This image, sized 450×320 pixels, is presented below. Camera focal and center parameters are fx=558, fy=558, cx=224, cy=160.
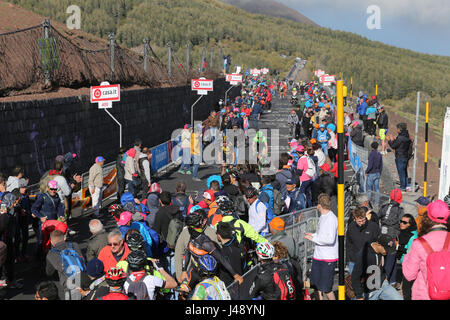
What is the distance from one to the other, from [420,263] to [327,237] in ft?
7.96

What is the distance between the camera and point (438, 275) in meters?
4.80

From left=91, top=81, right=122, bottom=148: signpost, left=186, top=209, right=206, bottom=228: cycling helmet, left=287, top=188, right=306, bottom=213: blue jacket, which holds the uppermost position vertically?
left=91, top=81, right=122, bottom=148: signpost

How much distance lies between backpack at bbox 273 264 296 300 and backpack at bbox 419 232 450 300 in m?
1.39

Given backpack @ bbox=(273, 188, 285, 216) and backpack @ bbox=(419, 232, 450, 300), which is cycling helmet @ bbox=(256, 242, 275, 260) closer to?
backpack @ bbox=(419, 232, 450, 300)

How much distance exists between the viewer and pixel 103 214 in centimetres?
A: 1367

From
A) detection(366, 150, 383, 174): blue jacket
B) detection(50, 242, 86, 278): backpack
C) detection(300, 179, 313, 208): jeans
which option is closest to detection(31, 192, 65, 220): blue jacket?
detection(50, 242, 86, 278): backpack

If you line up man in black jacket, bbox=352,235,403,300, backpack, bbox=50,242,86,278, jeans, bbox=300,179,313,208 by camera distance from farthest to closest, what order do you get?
jeans, bbox=300,179,313,208 < man in black jacket, bbox=352,235,403,300 < backpack, bbox=50,242,86,278

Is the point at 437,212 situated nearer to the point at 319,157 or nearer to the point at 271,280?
the point at 271,280

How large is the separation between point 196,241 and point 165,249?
9.09ft

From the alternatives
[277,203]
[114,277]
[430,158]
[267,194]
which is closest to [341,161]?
[114,277]

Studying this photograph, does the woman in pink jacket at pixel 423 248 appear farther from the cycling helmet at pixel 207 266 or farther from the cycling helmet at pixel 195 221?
the cycling helmet at pixel 195 221

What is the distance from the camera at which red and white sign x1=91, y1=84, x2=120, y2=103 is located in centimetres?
1441
